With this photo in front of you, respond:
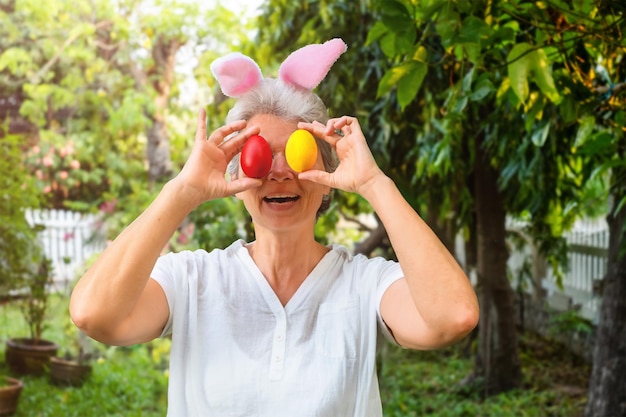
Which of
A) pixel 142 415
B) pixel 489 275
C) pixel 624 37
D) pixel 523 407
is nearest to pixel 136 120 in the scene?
pixel 142 415

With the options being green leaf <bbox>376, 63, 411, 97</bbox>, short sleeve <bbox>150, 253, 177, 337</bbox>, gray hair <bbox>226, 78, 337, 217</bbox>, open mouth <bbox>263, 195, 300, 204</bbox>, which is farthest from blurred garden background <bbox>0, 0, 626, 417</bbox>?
short sleeve <bbox>150, 253, 177, 337</bbox>

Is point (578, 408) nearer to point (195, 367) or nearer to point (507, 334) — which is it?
point (507, 334)

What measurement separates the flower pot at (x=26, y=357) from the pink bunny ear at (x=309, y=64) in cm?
392

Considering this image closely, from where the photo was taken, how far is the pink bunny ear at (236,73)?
4.08 feet

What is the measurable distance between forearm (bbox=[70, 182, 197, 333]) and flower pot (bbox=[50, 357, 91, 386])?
3.86 metres

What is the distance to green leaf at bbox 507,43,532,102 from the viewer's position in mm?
1350

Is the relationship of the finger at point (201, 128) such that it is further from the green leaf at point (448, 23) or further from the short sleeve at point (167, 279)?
the green leaf at point (448, 23)

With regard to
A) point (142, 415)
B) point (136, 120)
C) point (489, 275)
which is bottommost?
point (142, 415)

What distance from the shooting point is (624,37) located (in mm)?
1505

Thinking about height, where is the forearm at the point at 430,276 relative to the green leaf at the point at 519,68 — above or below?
below

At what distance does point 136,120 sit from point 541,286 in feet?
10.8

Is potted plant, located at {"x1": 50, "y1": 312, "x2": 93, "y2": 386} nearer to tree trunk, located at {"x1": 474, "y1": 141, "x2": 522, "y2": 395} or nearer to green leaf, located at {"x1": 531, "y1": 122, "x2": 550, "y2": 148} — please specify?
tree trunk, located at {"x1": 474, "y1": 141, "x2": 522, "y2": 395}

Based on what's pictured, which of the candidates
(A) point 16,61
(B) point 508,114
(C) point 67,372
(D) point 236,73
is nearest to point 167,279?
(D) point 236,73

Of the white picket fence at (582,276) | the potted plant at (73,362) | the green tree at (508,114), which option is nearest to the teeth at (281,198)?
the green tree at (508,114)
